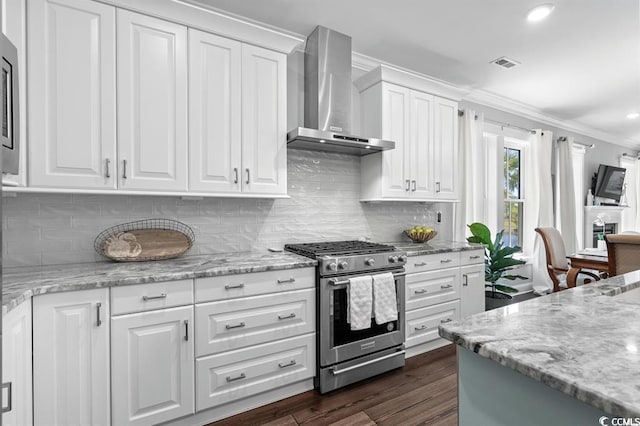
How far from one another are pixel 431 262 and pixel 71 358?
2571 millimetres

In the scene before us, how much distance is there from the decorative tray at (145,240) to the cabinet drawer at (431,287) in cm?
182

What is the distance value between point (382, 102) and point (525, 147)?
10.2ft

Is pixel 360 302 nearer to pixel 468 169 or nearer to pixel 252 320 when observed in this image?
pixel 252 320

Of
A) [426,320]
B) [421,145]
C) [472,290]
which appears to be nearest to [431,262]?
[426,320]

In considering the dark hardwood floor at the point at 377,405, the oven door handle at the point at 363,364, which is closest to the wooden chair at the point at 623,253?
the dark hardwood floor at the point at 377,405

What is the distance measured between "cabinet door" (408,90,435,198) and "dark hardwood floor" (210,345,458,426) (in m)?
1.64

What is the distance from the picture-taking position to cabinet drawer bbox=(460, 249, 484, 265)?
3150mm

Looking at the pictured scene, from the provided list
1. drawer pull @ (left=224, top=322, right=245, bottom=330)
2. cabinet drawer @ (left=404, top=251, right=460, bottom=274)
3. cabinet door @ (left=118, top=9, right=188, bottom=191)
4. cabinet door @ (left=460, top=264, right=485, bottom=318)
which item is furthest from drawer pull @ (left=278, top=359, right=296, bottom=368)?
cabinet door @ (left=460, top=264, right=485, bottom=318)

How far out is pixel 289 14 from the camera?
8.45 ft

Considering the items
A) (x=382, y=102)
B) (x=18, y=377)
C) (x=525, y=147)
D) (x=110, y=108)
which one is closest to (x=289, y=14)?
(x=382, y=102)

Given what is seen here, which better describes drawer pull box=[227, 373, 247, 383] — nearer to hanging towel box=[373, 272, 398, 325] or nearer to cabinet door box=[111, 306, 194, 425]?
cabinet door box=[111, 306, 194, 425]

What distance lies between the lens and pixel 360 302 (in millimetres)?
2377

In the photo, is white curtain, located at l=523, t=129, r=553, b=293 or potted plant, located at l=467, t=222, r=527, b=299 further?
white curtain, located at l=523, t=129, r=553, b=293

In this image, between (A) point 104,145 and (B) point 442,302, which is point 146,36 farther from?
(B) point 442,302
